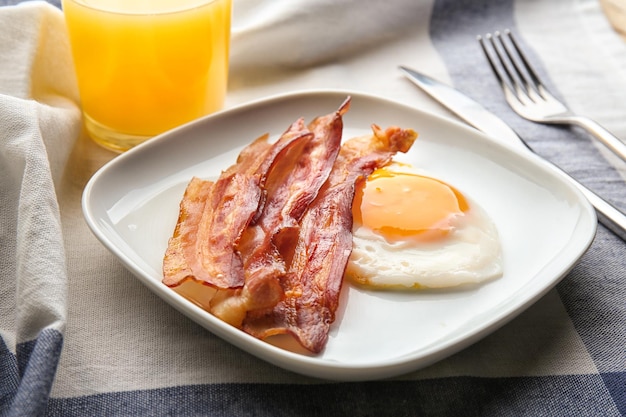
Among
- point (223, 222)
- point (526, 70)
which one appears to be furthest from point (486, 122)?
point (223, 222)

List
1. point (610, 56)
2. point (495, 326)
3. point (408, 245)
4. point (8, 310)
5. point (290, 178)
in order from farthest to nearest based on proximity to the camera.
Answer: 1. point (610, 56)
2. point (290, 178)
3. point (408, 245)
4. point (8, 310)
5. point (495, 326)

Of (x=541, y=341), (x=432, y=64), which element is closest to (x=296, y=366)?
(x=541, y=341)

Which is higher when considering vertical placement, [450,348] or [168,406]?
[450,348]

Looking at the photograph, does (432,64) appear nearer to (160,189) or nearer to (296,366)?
(160,189)

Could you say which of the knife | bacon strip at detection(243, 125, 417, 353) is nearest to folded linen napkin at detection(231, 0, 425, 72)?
the knife

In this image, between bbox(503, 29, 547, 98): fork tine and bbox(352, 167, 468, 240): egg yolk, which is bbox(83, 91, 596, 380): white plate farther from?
bbox(503, 29, 547, 98): fork tine

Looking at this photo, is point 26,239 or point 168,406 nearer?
point 168,406

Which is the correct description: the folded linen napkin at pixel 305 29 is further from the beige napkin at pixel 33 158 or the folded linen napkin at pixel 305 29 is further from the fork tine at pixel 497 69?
the beige napkin at pixel 33 158

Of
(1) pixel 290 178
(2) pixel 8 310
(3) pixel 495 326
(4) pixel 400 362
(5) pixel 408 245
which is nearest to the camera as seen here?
(4) pixel 400 362
